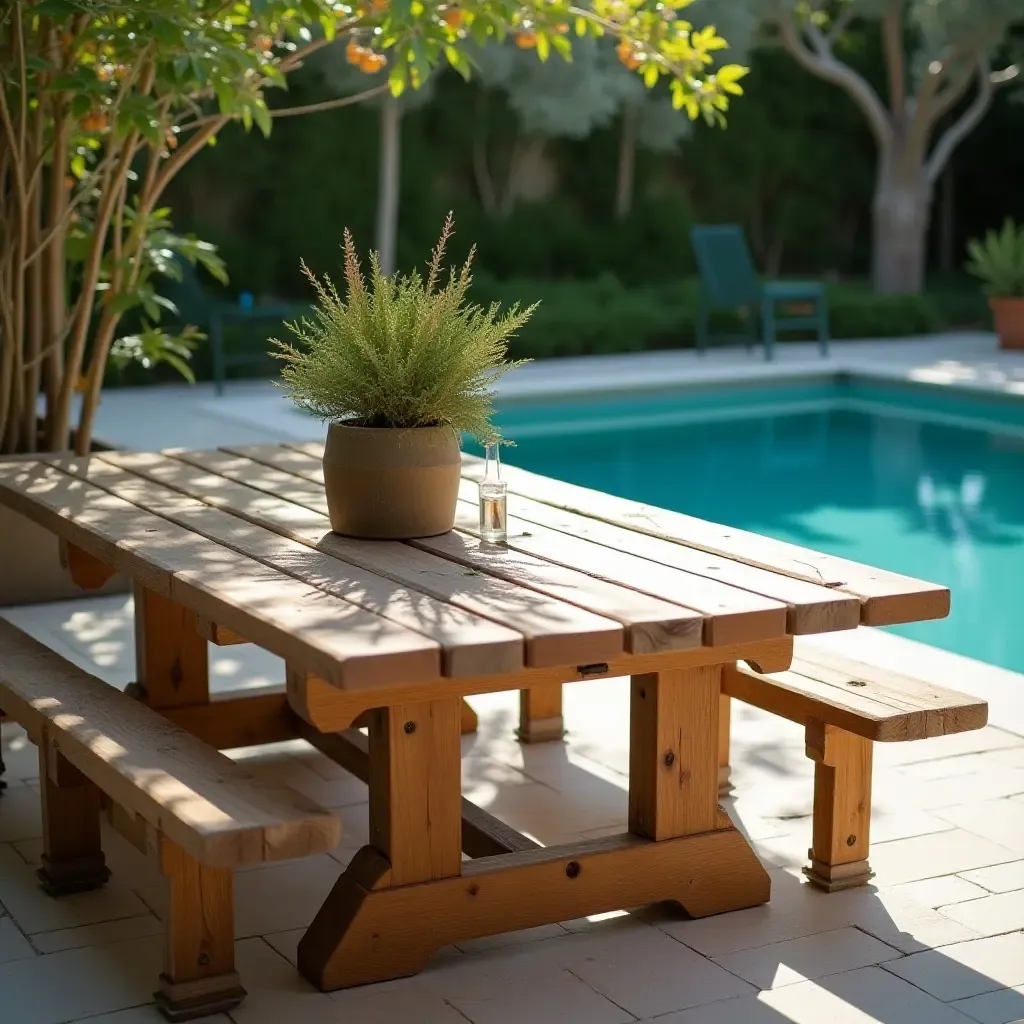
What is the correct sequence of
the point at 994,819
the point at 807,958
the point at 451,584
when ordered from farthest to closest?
the point at 994,819
the point at 807,958
the point at 451,584

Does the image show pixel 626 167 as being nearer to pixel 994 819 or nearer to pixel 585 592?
pixel 994 819

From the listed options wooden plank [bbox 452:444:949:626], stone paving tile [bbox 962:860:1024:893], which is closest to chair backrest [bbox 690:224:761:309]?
wooden plank [bbox 452:444:949:626]

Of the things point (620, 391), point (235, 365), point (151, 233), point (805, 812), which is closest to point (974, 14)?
point (620, 391)

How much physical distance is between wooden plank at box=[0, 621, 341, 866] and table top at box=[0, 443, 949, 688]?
0.22m

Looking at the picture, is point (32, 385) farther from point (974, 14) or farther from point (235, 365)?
point (974, 14)

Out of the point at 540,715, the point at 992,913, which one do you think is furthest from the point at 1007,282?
the point at 992,913

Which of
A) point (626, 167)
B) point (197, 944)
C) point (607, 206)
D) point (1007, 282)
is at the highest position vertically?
point (626, 167)

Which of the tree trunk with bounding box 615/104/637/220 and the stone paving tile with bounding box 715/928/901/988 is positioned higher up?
the tree trunk with bounding box 615/104/637/220

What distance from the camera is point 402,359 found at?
9.33ft

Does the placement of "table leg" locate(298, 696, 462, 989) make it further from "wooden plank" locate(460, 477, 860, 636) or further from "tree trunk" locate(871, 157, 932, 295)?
"tree trunk" locate(871, 157, 932, 295)

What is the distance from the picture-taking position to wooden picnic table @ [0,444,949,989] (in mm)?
2361

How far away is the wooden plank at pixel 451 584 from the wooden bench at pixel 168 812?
1.24ft

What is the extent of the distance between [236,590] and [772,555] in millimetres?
926

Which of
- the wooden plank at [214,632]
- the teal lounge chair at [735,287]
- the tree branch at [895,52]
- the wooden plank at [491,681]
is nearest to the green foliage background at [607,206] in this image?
the teal lounge chair at [735,287]
